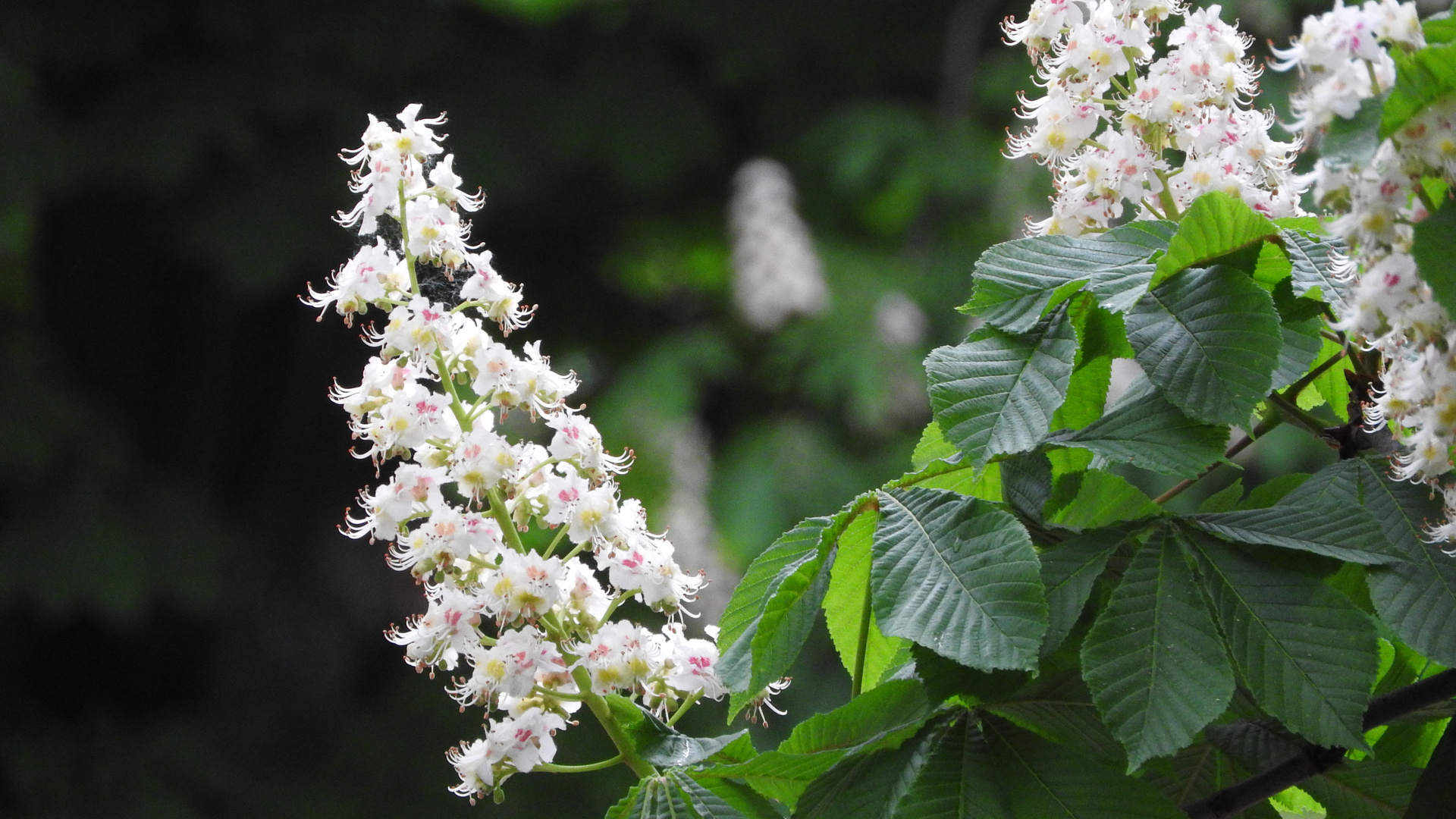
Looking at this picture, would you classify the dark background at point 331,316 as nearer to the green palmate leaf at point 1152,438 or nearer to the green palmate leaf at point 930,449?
the green palmate leaf at point 930,449

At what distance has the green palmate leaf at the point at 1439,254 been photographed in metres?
0.53

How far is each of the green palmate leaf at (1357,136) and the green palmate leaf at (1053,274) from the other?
6.5 inches

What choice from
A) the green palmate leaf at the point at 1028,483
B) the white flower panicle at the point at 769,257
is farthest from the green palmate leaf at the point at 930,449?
the white flower panicle at the point at 769,257

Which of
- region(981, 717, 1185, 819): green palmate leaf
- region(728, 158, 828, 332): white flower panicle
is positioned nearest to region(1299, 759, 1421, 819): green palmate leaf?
region(981, 717, 1185, 819): green palmate leaf

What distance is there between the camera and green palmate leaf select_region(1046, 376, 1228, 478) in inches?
26.1

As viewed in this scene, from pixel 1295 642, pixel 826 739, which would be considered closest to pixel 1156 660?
pixel 1295 642

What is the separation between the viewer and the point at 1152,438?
689 millimetres

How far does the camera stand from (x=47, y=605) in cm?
448

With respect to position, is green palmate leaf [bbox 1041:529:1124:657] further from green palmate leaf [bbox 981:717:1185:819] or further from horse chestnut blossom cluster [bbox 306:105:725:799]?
horse chestnut blossom cluster [bbox 306:105:725:799]

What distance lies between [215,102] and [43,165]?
1.93 feet

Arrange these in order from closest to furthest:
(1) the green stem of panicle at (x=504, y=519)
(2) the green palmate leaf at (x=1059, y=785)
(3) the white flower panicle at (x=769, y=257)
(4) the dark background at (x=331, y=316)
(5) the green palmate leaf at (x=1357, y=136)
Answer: (5) the green palmate leaf at (x=1357, y=136) → (2) the green palmate leaf at (x=1059, y=785) → (1) the green stem of panicle at (x=504, y=519) → (4) the dark background at (x=331, y=316) → (3) the white flower panicle at (x=769, y=257)

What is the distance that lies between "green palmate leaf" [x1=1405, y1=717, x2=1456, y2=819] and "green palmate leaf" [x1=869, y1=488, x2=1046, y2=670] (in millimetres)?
215

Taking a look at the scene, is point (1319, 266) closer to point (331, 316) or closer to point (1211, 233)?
point (1211, 233)

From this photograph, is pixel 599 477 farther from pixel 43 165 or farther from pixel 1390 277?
pixel 43 165
